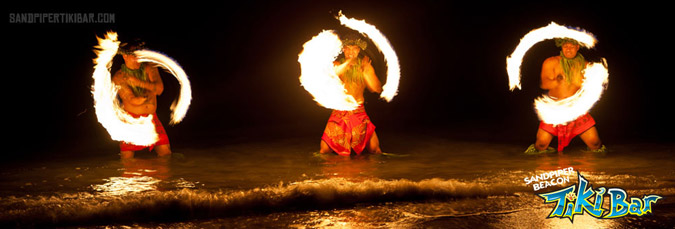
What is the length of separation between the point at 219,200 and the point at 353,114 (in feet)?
10.2

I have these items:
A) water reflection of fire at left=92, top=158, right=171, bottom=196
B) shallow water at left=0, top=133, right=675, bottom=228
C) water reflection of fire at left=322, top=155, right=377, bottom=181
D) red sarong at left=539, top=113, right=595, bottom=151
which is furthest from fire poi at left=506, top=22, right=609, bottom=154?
water reflection of fire at left=92, top=158, right=171, bottom=196

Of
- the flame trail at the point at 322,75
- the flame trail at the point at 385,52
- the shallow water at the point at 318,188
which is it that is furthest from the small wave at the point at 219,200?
the flame trail at the point at 385,52

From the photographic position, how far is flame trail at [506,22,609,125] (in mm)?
8430

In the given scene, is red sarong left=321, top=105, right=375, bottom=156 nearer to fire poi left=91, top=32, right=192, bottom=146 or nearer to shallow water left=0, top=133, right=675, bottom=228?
shallow water left=0, top=133, right=675, bottom=228

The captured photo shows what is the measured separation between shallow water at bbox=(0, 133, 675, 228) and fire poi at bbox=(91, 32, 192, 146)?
307mm

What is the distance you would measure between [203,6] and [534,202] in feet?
26.9

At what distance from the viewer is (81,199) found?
6.00 m

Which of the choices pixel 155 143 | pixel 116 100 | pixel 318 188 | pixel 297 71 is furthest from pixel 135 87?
pixel 297 71

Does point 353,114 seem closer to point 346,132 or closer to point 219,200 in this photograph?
point 346,132

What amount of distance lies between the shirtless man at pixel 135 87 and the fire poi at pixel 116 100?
2.6 inches

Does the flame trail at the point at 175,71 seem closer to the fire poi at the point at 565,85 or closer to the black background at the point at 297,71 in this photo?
the black background at the point at 297,71

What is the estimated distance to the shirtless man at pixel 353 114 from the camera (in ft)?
28.0

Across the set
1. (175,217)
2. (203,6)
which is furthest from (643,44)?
(175,217)

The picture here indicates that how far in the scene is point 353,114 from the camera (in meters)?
8.70
